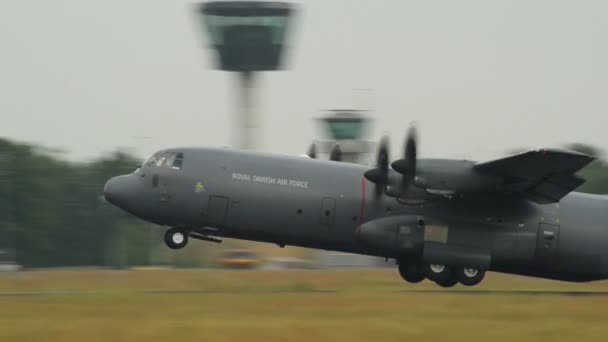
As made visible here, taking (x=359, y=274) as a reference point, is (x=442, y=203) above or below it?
above

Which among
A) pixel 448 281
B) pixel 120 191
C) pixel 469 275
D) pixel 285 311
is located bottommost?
pixel 285 311

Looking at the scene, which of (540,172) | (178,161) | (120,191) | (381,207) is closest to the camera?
(540,172)

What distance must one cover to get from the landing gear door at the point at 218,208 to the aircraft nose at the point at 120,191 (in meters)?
2.02

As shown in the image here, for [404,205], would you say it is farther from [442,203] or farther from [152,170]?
[152,170]

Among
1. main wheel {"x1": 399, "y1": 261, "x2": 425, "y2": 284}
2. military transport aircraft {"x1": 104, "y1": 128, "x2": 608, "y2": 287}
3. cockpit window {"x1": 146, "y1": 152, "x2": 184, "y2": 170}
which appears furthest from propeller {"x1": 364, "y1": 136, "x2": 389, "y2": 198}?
cockpit window {"x1": 146, "y1": 152, "x2": 184, "y2": 170}

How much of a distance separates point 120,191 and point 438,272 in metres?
8.07

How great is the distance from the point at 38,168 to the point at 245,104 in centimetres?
→ 1613

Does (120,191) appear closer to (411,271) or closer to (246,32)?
(411,271)

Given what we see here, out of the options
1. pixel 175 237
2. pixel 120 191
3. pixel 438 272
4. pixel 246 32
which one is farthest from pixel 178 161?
pixel 246 32

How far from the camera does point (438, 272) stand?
1048 inches

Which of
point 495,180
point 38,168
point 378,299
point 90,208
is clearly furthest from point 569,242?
point 38,168

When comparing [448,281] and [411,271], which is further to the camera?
[411,271]

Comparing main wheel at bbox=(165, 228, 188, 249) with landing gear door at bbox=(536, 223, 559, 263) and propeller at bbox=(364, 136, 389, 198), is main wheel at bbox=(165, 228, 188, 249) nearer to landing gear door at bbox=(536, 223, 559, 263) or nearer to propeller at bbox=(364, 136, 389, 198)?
propeller at bbox=(364, 136, 389, 198)

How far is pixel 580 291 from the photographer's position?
104 ft
